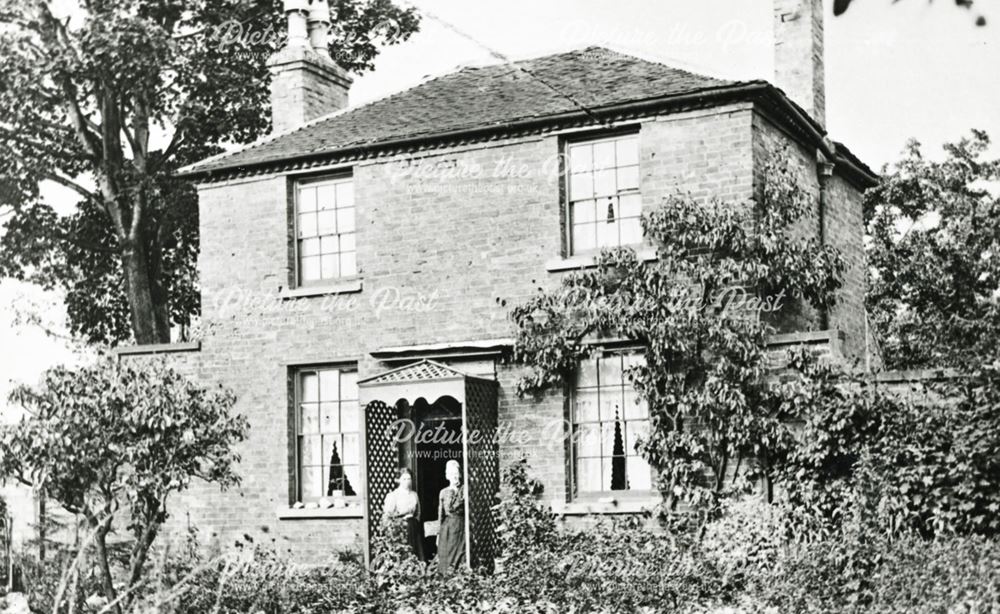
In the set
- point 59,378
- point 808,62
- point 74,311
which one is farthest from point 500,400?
point 74,311

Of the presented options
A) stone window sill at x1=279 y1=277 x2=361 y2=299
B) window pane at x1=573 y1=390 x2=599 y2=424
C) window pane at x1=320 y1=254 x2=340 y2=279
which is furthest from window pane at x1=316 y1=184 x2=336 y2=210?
window pane at x1=573 y1=390 x2=599 y2=424

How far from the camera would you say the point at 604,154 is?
690 inches

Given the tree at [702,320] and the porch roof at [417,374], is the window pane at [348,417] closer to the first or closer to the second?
the porch roof at [417,374]

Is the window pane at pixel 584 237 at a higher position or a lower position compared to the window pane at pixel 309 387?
higher

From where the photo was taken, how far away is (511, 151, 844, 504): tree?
50.7 feet

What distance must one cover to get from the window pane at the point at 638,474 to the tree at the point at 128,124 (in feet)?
48.7

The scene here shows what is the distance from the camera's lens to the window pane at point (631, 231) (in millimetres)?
17188

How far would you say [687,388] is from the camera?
52.9ft

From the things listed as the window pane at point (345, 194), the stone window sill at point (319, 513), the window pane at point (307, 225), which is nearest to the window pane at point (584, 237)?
the window pane at point (345, 194)

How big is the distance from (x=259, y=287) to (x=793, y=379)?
8.81 meters

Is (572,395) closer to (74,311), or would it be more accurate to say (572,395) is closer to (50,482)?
(50,482)

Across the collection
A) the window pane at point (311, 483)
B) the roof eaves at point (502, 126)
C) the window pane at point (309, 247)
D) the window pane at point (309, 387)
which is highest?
the roof eaves at point (502, 126)

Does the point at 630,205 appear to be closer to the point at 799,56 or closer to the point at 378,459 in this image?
the point at 799,56

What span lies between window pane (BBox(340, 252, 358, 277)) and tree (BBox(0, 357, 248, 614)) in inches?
186
